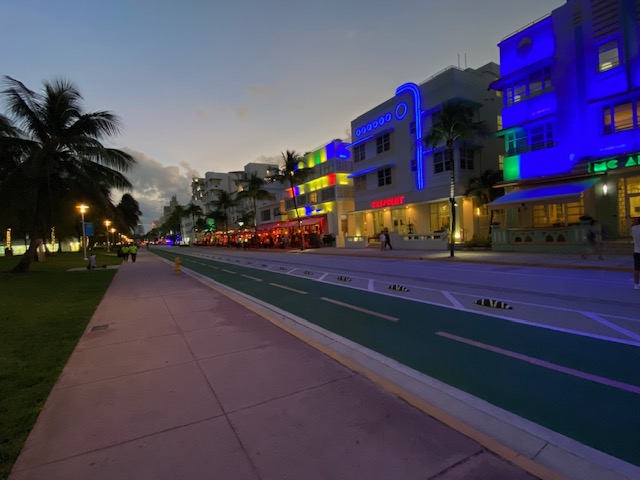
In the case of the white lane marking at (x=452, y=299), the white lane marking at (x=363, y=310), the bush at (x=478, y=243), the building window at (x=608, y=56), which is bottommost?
the white lane marking at (x=452, y=299)

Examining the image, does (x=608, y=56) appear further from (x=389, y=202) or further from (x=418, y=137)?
(x=389, y=202)

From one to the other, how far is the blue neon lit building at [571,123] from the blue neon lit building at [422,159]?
4498 mm

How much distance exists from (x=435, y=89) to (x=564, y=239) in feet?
55.1

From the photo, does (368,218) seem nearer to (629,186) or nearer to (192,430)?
(629,186)

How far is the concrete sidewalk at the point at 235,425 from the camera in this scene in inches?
104

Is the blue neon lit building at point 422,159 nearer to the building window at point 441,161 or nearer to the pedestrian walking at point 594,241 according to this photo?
the building window at point 441,161

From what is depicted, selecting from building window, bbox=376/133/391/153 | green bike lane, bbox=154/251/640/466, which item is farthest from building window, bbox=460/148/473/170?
green bike lane, bbox=154/251/640/466

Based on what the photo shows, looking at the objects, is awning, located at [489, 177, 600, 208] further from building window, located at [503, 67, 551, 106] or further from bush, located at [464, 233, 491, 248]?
building window, located at [503, 67, 551, 106]

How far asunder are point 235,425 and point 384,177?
33.4 m

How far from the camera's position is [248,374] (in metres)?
4.41

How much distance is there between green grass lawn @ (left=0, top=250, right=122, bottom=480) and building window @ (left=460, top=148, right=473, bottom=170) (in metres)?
26.3

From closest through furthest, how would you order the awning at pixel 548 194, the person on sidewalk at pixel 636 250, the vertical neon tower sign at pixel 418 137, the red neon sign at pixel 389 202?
the person on sidewalk at pixel 636 250, the awning at pixel 548 194, the vertical neon tower sign at pixel 418 137, the red neon sign at pixel 389 202

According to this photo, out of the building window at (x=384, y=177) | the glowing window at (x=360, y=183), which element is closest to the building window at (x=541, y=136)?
the building window at (x=384, y=177)

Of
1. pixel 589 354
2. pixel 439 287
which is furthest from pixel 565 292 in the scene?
pixel 589 354
